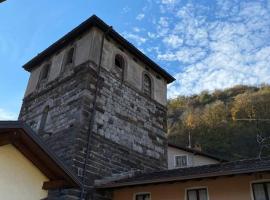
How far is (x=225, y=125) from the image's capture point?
35.0m

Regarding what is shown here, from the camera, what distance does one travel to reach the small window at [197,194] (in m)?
9.51

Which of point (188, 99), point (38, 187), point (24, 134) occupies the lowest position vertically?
point (38, 187)

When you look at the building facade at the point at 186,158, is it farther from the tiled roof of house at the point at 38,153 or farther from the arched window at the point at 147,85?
the tiled roof of house at the point at 38,153

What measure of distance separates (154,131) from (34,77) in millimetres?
6216

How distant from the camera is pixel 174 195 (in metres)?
9.98

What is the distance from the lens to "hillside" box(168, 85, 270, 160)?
3152 cm

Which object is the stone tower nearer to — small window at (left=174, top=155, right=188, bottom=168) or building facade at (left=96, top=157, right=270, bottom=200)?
building facade at (left=96, top=157, right=270, bottom=200)

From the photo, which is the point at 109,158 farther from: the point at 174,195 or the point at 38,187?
the point at 38,187

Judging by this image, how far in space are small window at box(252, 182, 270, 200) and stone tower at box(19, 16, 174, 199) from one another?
4918 mm

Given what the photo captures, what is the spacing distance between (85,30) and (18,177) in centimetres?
858

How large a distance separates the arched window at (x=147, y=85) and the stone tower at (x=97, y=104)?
2.1 inches

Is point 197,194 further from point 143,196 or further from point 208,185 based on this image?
point 143,196

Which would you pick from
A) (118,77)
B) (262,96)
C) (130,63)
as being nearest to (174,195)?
(118,77)

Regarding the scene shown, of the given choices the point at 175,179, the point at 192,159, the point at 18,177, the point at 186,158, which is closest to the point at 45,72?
the point at 175,179
